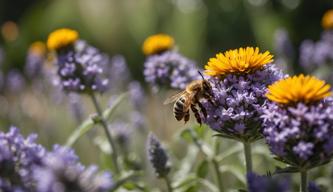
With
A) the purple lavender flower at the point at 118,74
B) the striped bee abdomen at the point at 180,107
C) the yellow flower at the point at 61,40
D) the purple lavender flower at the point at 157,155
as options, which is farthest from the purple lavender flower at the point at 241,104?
the purple lavender flower at the point at 118,74

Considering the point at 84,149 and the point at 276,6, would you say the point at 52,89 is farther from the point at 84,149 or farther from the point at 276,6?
the point at 276,6

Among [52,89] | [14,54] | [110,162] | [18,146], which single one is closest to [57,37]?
[110,162]

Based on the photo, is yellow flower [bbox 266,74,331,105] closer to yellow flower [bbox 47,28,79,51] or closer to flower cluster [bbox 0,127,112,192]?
flower cluster [bbox 0,127,112,192]

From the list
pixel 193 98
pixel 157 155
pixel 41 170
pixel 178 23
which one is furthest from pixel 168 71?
pixel 178 23

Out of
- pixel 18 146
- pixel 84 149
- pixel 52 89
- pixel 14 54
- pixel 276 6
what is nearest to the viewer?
pixel 18 146

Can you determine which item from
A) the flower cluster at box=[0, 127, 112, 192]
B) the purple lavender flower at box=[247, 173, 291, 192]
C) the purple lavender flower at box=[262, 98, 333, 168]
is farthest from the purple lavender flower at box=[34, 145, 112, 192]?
the purple lavender flower at box=[262, 98, 333, 168]

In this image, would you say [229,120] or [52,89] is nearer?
[229,120]
